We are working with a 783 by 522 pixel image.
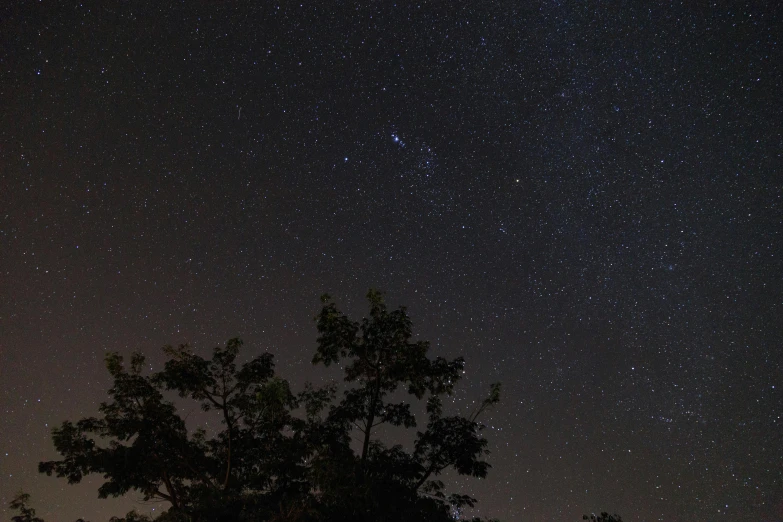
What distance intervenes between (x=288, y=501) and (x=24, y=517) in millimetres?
5002

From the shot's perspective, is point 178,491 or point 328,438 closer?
point 328,438

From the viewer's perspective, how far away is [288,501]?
1062 cm

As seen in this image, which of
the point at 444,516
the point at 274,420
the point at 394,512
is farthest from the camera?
the point at 274,420

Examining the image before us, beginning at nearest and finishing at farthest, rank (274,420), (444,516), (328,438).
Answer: (444,516) → (328,438) → (274,420)

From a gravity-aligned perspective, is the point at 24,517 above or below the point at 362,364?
below

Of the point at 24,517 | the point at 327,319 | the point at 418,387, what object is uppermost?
the point at 327,319

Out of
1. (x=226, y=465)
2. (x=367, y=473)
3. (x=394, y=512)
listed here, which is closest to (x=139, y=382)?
(x=226, y=465)

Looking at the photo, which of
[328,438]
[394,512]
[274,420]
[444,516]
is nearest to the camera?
[394,512]

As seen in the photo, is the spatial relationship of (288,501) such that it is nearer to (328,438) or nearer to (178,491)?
(328,438)

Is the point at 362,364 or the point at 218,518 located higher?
the point at 362,364

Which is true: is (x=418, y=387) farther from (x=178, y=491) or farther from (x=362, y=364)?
(x=178, y=491)

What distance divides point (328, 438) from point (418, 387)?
7.27ft

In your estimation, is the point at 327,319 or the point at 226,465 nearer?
the point at 327,319

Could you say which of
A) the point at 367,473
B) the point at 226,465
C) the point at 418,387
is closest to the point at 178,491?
the point at 226,465
